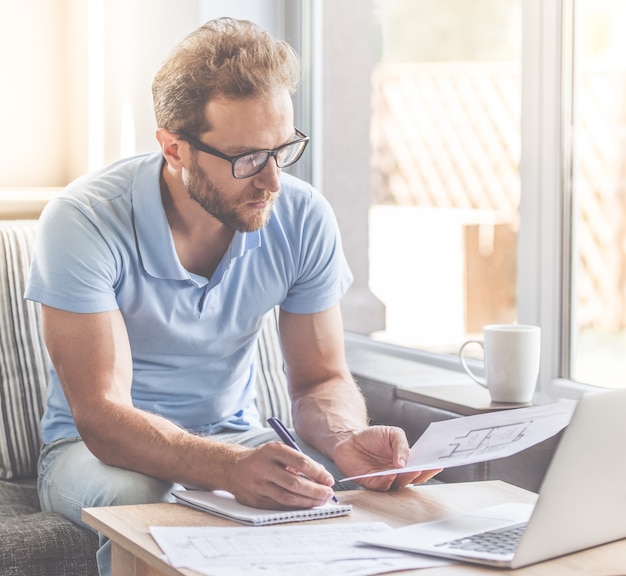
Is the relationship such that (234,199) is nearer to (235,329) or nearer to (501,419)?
(235,329)

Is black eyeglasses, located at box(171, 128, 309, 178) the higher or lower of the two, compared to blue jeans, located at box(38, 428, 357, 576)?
higher

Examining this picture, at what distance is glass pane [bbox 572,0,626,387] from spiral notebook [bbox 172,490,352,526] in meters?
1.06

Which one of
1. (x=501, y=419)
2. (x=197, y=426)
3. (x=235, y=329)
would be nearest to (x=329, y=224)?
(x=235, y=329)

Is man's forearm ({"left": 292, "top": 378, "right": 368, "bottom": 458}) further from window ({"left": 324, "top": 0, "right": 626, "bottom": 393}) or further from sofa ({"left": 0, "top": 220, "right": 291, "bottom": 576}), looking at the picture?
window ({"left": 324, "top": 0, "right": 626, "bottom": 393})

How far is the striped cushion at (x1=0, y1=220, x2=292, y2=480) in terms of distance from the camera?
6.27ft

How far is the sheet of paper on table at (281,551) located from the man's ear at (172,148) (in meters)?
0.74

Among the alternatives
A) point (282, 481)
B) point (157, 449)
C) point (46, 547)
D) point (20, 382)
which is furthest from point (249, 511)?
point (20, 382)

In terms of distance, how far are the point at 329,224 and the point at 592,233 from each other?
2.00 ft

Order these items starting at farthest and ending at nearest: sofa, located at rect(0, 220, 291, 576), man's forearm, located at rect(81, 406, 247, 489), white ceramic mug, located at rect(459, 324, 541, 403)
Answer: sofa, located at rect(0, 220, 291, 576) → white ceramic mug, located at rect(459, 324, 541, 403) → man's forearm, located at rect(81, 406, 247, 489)

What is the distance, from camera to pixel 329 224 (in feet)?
6.07

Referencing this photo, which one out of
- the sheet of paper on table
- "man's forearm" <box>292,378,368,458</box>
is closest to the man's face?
"man's forearm" <box>292,378,368,458</box>

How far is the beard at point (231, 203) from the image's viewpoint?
1589mm

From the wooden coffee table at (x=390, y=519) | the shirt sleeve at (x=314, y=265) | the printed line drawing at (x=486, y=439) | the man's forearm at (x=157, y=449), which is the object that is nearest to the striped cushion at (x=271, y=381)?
the shirt sleeve at (x=314, y=265)

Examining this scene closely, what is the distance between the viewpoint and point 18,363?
1940 mm
